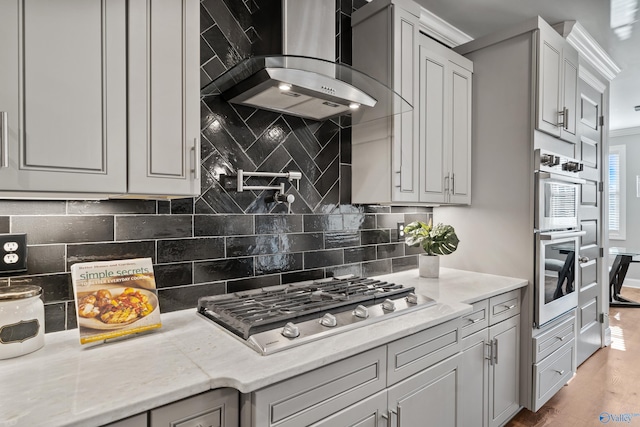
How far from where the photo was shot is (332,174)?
2.21 meters

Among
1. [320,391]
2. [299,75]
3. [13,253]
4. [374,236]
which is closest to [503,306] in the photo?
[374,236]

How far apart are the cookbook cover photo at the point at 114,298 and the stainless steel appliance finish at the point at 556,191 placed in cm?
224

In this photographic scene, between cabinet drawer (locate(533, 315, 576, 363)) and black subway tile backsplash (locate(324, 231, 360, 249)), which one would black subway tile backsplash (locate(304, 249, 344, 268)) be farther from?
cabinet drawer (locate(533, 315, 576, 363))

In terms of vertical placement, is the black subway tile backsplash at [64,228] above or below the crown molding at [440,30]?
below

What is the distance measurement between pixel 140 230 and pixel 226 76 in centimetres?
73

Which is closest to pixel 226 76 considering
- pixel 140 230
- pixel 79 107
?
pixel 79 107

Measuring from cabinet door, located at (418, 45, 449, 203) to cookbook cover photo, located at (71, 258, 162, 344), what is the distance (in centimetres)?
160

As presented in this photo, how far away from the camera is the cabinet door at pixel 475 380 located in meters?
1.83

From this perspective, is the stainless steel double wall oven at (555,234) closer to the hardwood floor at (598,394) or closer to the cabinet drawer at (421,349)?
the hardwood floor at (598,394)

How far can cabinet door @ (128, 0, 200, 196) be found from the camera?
1.18 meters

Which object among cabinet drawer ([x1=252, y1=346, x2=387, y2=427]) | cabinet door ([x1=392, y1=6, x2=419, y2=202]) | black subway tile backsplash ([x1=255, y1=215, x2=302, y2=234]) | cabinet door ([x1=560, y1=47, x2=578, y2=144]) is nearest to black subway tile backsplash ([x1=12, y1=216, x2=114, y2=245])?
black subway tile backsplash ([x1=255, y1=215, x2=302, y2=234])

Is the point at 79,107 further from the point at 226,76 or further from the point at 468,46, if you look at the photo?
the point at 468,46

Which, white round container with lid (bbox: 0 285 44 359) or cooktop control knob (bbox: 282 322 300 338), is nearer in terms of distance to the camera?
white round container with lid (bbox: 0 285 44 359)

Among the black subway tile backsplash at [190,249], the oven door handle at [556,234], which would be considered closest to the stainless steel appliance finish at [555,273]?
the oven door handle at [556,234]
